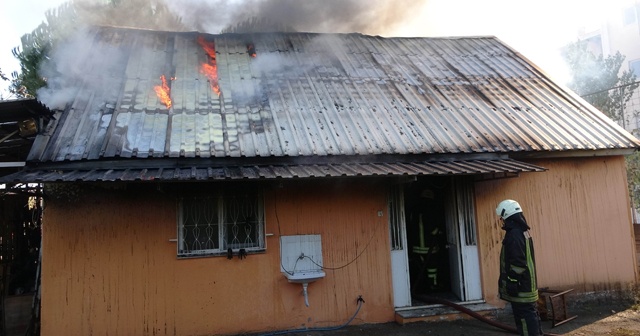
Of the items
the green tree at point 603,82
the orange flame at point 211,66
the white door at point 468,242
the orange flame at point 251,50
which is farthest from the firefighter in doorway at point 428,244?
the green tree at point 603,82

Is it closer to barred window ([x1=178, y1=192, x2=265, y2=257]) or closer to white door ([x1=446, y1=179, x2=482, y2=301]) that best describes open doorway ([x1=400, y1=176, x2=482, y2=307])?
white door ([x1=446, y1=179, x2=482, y2=301])

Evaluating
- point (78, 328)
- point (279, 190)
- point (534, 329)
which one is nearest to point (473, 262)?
point (534, 329)

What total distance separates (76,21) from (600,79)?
784 inches

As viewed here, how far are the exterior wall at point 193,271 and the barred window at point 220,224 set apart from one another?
0.16m

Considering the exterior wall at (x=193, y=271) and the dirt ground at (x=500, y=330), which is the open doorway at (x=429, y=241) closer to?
the dirt ground at (x=500, y=330)

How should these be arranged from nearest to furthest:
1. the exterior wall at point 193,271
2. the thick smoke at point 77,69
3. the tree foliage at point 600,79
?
the exterior wall at point 193,271, the thick smoke at point 77,69, the tree foliage at point 600,79

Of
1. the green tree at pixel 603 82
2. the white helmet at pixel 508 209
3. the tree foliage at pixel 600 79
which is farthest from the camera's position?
the tree foliage at pixel 600 79

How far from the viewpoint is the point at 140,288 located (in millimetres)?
6469

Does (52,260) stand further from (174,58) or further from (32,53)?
(32,53)

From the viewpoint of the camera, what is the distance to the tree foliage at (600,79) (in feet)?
59.7

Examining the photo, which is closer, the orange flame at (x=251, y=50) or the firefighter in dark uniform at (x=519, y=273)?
the firefighter in dark uniform at (x=519, y=273)

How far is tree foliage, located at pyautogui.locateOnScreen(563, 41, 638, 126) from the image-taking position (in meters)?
18.2

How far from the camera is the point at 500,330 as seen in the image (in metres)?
6.82

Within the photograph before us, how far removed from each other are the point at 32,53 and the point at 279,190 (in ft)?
28.8
